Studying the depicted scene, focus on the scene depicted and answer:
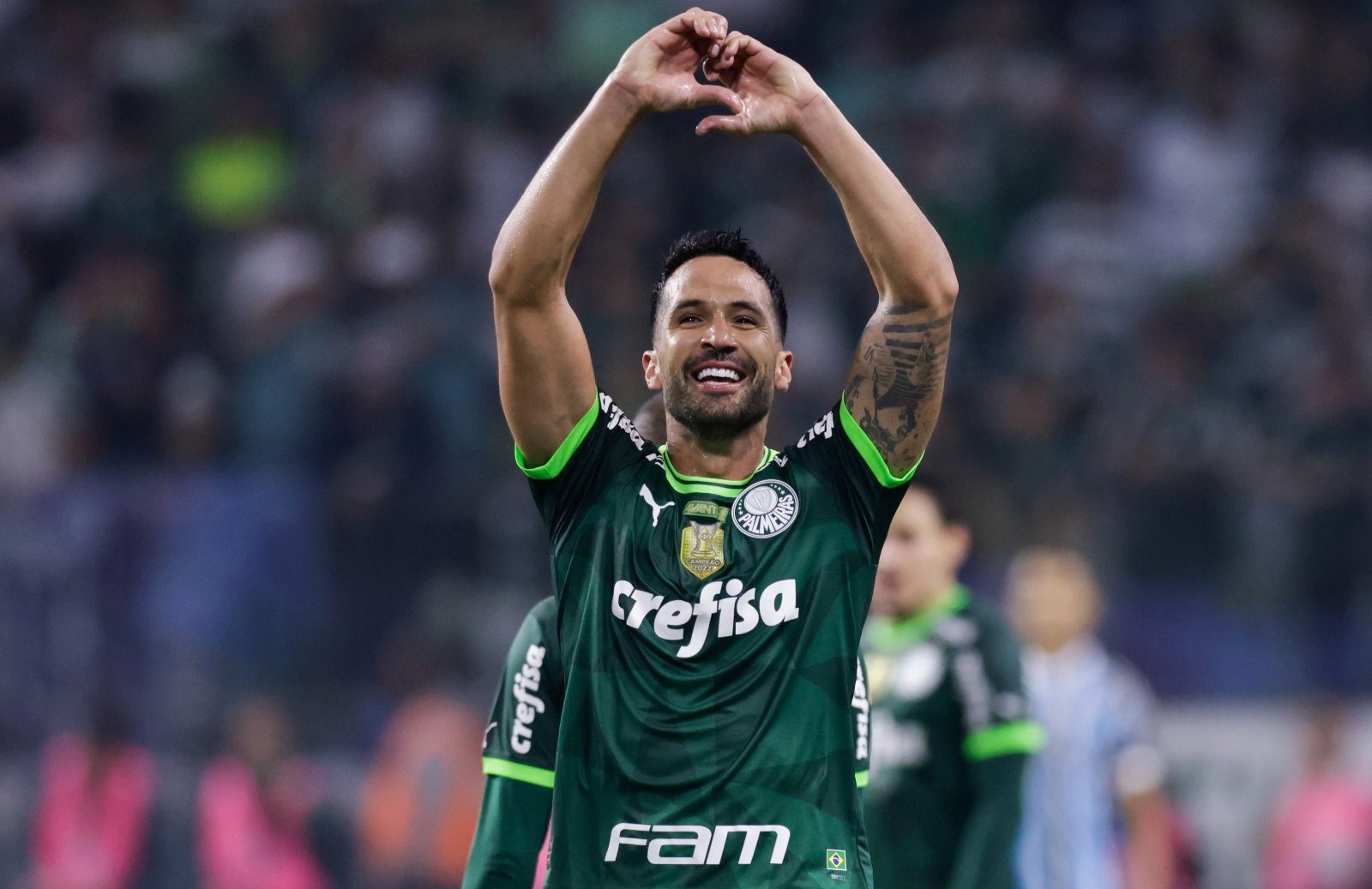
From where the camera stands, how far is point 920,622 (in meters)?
5.57

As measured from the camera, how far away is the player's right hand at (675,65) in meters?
3.54

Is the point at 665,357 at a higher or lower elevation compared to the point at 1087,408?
lower

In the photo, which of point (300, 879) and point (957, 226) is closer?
point (300, 879)

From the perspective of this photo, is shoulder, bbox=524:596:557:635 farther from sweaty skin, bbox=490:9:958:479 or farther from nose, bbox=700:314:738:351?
nose, bbox=700:314:738:351

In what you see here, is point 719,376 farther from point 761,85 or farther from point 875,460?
point 761,85

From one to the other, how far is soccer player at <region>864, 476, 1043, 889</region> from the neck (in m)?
1.76

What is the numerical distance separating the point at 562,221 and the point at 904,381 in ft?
2.51

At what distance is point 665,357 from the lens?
3711 mm

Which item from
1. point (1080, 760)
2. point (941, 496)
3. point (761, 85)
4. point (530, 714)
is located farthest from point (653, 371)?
point (1080, 760)

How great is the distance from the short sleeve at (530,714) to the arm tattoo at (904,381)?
971mm

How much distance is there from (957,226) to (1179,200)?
59.2 inches

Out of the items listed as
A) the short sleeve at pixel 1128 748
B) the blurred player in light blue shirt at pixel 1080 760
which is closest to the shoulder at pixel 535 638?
the blurred player in light blue shirt at pixel 1080 760

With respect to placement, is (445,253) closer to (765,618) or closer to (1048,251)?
(1048,251)

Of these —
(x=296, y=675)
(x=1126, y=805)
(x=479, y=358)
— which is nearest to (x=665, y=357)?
(x=1126, y=805)
